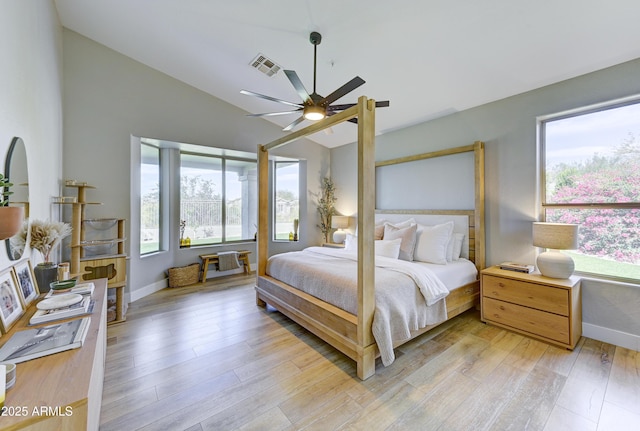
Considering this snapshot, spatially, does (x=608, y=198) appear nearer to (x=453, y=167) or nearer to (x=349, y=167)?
(x=453, y=167)

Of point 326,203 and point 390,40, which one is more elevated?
point 390,40

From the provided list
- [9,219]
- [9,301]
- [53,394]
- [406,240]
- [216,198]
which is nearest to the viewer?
[53,394]

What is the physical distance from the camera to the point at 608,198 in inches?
104

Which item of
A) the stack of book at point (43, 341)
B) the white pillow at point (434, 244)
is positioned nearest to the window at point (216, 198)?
the white pillow at point (434, 244)

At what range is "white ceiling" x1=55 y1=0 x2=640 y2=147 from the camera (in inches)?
87.9

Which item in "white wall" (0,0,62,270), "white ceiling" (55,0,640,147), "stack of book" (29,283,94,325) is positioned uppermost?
→ "white ceiling" (55,0,640,147)

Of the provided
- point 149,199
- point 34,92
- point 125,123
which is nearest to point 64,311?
point 34,92

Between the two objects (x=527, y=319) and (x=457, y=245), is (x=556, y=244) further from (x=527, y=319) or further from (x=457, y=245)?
(x=457, y=245)

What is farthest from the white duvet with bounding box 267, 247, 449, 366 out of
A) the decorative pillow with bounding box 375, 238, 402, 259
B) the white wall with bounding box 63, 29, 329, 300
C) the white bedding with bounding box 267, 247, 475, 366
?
the white wall with bounding box 63, 29, 329, 300

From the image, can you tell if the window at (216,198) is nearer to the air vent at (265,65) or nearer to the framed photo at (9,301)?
the air vent at (265,65)

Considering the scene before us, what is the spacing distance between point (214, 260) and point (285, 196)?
2.01m

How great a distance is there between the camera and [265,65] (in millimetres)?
3404

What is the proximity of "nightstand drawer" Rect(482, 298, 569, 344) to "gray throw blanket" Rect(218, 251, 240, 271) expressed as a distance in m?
4.13

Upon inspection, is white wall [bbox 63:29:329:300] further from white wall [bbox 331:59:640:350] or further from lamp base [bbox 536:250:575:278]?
lamp base [bbox 536:250:575:278]
